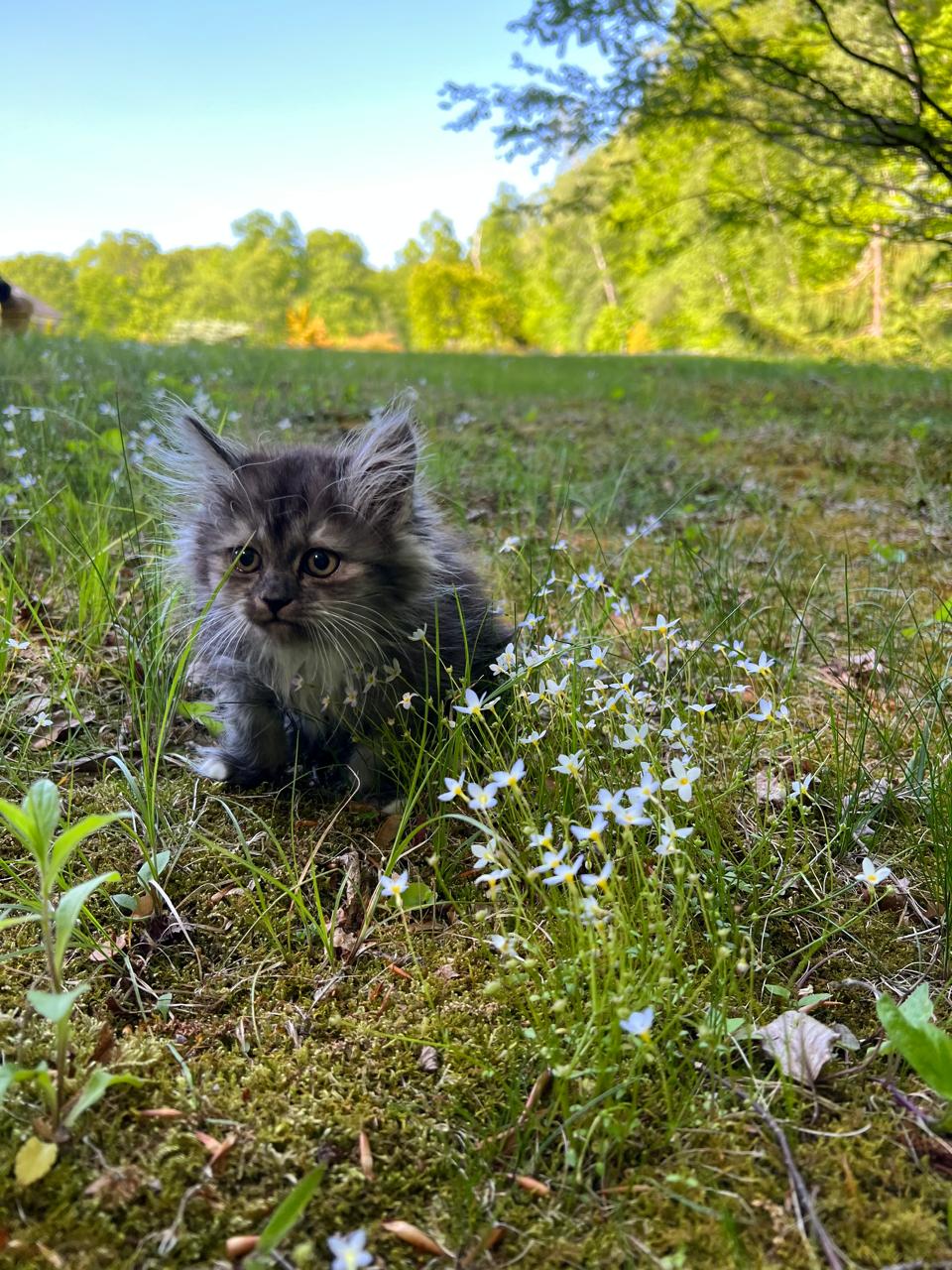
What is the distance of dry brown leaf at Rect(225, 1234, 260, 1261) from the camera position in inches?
51.8

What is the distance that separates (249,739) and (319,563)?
607 millimetres

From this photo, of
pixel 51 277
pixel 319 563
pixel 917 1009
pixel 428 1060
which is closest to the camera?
pixel 917 1009

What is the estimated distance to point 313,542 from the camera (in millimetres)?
2514

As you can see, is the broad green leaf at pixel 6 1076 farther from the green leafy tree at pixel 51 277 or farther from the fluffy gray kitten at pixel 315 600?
the green leafy tree at pixel 51 277

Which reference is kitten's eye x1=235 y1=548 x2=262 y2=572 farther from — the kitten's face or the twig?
the twig

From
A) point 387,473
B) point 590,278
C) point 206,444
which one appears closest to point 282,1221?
point 387,473

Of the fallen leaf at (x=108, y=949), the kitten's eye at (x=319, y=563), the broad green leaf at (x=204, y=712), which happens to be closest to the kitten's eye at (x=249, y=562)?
the kitten's eye at (x=319, y=563)

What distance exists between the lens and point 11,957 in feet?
6.09

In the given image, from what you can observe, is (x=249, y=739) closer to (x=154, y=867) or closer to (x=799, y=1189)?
(x=154, y=867)

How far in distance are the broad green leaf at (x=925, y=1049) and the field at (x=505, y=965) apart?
0.45 ft

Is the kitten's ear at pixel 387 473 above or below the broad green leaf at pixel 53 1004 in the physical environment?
above

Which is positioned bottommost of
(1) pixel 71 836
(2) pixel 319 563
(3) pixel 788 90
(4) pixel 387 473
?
(1) pixel 71 836

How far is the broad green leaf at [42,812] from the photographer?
150 centimetres

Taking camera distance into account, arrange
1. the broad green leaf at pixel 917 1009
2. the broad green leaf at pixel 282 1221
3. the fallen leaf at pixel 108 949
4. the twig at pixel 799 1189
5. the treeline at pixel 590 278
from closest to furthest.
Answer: the broad green leaf at pixel 282 1221
the twig at pixel 799 1189
the broad green leaf at pixel 917 1009
the fallen leaf at pixel 108 949
the treeline at pixel 590 278
